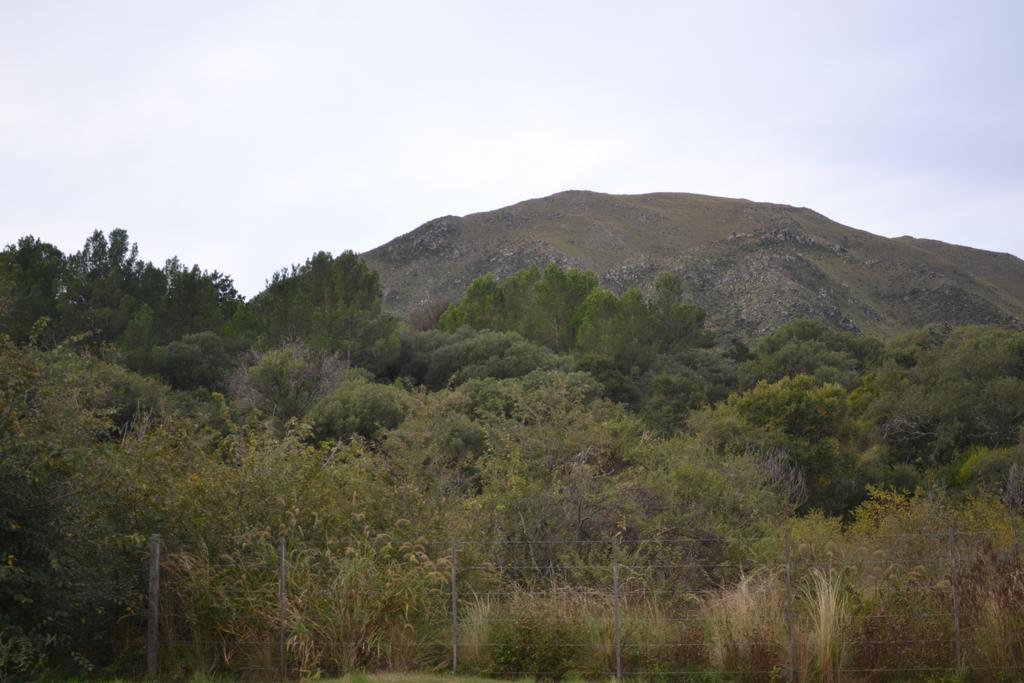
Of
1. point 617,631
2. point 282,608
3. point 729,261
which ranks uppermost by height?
point 729,261

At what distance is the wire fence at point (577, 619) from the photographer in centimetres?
1107

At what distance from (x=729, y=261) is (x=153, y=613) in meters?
78.3

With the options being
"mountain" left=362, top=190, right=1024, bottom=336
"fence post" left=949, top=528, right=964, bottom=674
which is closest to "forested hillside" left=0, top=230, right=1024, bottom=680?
"fence post" left=949, top=528, right=964, bottom=674

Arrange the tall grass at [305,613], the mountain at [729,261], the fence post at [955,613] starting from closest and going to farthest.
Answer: the fence post at [955,613]
the tall grass at [305,613]
the mountain at [729,261]

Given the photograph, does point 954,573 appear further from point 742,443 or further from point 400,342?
point 400,342

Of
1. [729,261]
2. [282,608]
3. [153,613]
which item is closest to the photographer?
[282,608]

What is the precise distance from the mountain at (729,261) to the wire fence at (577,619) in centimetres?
6142

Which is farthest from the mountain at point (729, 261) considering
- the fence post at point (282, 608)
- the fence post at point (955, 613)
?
the fence post at point (282, 608)

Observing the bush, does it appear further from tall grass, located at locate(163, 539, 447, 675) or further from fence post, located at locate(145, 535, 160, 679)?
fence post, located at locate(145, 535, 160, 679)

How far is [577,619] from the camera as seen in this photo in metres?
11.7

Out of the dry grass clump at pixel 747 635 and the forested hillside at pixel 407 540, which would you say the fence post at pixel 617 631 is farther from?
the dry grass clump at pixel 747 635

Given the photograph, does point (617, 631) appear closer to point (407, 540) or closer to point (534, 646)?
point (534, 646)

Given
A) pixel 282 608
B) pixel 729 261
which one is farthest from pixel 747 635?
pixel 729 261

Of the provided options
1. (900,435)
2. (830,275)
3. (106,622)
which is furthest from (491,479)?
(830,275)
